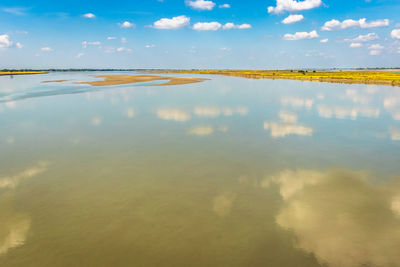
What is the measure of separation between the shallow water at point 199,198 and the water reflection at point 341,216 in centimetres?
4

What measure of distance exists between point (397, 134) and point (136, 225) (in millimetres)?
21674

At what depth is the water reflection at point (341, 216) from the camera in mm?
6723

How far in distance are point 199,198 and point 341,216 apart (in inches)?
206

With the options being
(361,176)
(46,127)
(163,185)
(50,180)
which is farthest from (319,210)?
(46,127)

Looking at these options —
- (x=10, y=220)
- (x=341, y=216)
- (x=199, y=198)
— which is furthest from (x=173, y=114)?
(x=341, y=216)

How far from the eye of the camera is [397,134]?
18.9m

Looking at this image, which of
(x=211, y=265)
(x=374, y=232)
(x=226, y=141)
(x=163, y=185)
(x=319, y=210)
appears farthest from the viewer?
(x=226, y=141)

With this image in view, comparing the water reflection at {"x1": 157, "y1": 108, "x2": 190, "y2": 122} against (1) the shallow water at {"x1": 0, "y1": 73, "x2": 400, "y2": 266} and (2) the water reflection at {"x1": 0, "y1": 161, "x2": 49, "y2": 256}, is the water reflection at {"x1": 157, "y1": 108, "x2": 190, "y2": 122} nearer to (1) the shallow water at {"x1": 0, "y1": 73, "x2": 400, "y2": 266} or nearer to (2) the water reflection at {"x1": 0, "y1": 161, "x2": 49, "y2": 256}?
(1) the shallow water at {"x1": 0, "y1": 73, "x2": 400, "y2": 266}

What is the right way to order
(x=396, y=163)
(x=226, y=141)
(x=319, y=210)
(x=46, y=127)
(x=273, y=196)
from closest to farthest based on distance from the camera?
(x=319, y=210)
(x=273, y=196)
(x=396, y=163)
(x=226, y=141)
(x=46, y=127)

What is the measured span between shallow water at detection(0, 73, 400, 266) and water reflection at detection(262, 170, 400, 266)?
42 mm

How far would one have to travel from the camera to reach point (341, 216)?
8.30 m

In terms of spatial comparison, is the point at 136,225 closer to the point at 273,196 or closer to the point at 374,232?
the point at 273,196

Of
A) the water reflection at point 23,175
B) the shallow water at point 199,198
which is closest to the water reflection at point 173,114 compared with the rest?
the shallow water at point 199,198

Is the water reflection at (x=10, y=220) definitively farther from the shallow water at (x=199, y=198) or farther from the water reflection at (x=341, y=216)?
the water reflection at (x=341, y=216)
